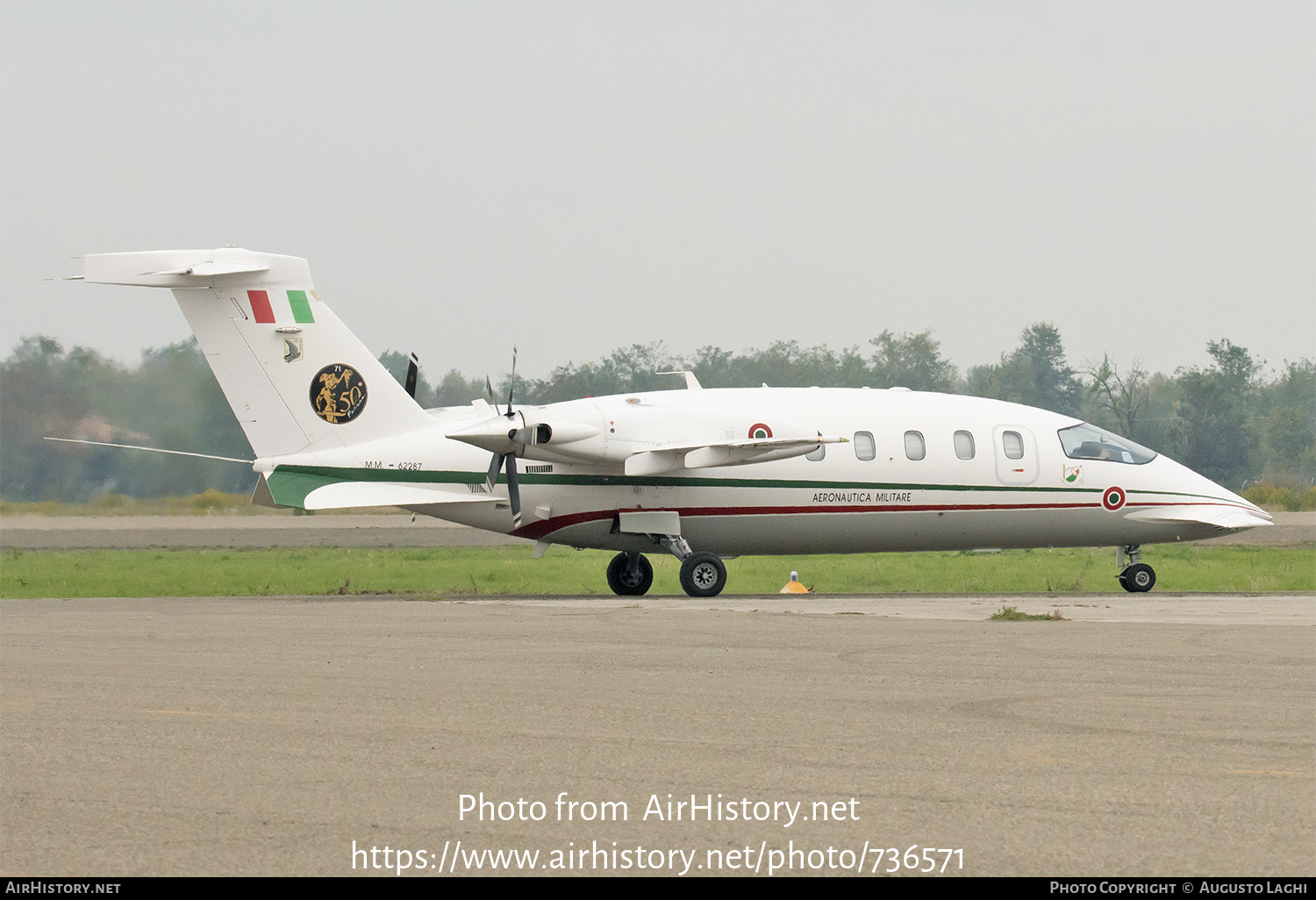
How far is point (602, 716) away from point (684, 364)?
56.6 meters

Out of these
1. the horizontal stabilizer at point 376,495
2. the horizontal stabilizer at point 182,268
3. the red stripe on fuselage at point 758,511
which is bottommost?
the red stripe on fuselage at point 758,511

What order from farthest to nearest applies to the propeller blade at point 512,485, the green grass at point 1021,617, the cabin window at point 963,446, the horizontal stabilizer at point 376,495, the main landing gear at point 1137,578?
the main landing gear at point 1137,578 < the cabin window at point 963,446 < the horizontal stabilizer at point 376,495 < the propeller blade at point 512,485 < the green grass at point 1021,617

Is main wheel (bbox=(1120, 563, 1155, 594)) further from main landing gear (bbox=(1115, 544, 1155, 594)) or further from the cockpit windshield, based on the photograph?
the cockpit windshield

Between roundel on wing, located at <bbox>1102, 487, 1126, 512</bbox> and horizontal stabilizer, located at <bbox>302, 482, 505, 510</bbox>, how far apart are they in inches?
463

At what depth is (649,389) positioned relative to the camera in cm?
6041

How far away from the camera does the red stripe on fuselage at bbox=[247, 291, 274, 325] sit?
80.9ft

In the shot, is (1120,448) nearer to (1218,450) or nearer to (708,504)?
(708,504)

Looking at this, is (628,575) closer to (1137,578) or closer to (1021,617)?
(1137,578)

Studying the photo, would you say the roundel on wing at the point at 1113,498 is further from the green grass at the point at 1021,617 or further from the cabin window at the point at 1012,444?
the green grass at the point at 1021,617

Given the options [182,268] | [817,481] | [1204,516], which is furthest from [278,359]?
[1204,516]

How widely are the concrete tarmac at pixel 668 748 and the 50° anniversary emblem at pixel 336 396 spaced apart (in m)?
8.04

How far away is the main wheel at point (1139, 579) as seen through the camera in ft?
89.4

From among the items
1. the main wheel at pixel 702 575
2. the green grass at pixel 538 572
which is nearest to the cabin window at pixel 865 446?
the green grass at pixel 538 572

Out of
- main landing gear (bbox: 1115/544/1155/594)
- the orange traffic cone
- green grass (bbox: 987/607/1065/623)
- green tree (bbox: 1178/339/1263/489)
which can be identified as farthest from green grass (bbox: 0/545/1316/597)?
green tree (bbox: 1178/339/1263/489)
